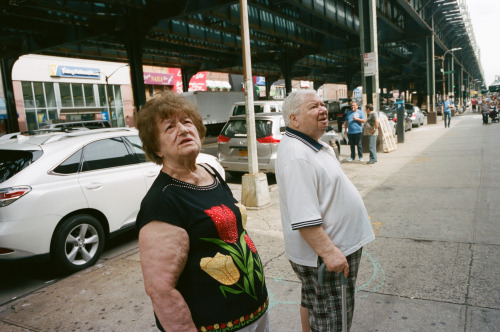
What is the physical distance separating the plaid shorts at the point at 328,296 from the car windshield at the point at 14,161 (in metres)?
3.54

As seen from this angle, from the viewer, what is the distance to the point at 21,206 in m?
4.06

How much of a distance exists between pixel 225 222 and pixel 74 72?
114 ft

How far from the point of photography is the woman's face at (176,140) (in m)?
1.69

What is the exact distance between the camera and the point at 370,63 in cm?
1327

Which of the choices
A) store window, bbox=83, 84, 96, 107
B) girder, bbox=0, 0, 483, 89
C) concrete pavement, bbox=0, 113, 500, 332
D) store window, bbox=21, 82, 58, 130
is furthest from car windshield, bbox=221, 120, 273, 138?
store window, bbox=83, 84, 96, 107

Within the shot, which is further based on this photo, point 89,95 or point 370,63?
point 89,95

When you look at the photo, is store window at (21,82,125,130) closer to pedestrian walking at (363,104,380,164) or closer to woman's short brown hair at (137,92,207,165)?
pedestrian walking at (363,104,380,164)

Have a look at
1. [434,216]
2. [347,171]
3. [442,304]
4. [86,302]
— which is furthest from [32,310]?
[347,171]

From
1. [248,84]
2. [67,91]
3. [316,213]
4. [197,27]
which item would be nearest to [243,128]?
[248,84]

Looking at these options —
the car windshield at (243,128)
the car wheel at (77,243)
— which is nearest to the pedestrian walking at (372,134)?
the car windshield at (243,128)

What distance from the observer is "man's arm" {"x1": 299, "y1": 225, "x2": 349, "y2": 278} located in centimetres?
210

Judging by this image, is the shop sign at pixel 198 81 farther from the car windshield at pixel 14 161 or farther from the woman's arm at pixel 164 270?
the woman's arm at pixel 164 270

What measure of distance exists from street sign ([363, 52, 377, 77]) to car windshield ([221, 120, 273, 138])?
5.77m

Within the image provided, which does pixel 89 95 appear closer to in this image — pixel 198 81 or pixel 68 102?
pixel 68 102
